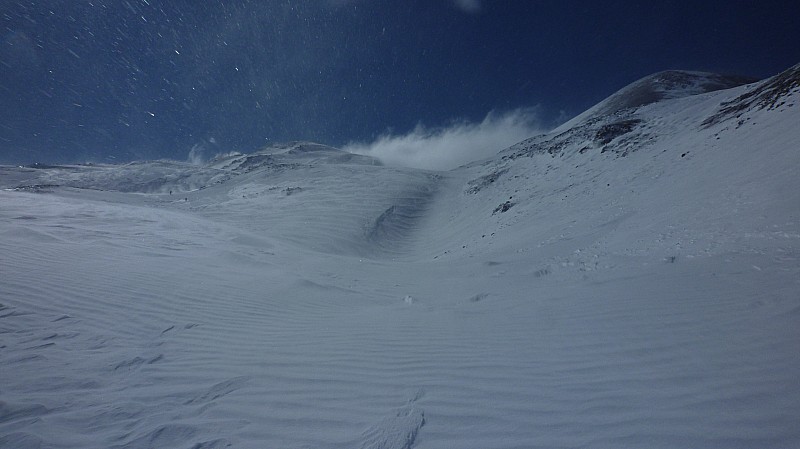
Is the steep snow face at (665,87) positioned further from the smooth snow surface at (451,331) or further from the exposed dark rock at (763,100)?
the smooth snow surface at (451,331)

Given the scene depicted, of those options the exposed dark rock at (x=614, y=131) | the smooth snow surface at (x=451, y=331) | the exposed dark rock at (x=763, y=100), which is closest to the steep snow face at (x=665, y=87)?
the exposed dark rock at (x=614, y=131)

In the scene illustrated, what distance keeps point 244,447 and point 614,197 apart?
42.6ft

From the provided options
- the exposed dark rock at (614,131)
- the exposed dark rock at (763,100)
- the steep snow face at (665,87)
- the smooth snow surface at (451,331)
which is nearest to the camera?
the smooth snow surface at (451,331)

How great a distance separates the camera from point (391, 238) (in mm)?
18203

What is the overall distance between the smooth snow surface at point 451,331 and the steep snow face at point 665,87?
27.9 metres

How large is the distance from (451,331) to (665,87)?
1862 inches

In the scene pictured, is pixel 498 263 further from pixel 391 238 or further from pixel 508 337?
pixel 391 238

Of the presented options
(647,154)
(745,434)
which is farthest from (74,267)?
(647,154)

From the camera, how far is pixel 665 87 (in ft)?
124

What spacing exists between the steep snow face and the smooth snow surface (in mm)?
27853

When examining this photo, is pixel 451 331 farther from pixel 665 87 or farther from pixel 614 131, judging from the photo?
pixel 665 87

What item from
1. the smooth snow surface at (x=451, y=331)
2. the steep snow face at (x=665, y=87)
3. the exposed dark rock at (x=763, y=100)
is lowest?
the smooth snow surface at (x=451, y=331)

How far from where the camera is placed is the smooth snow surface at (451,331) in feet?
8.73

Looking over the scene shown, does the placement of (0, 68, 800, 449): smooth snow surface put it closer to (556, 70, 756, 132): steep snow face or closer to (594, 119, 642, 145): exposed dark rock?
(594, 119, 642, 145): exposed dark rock
